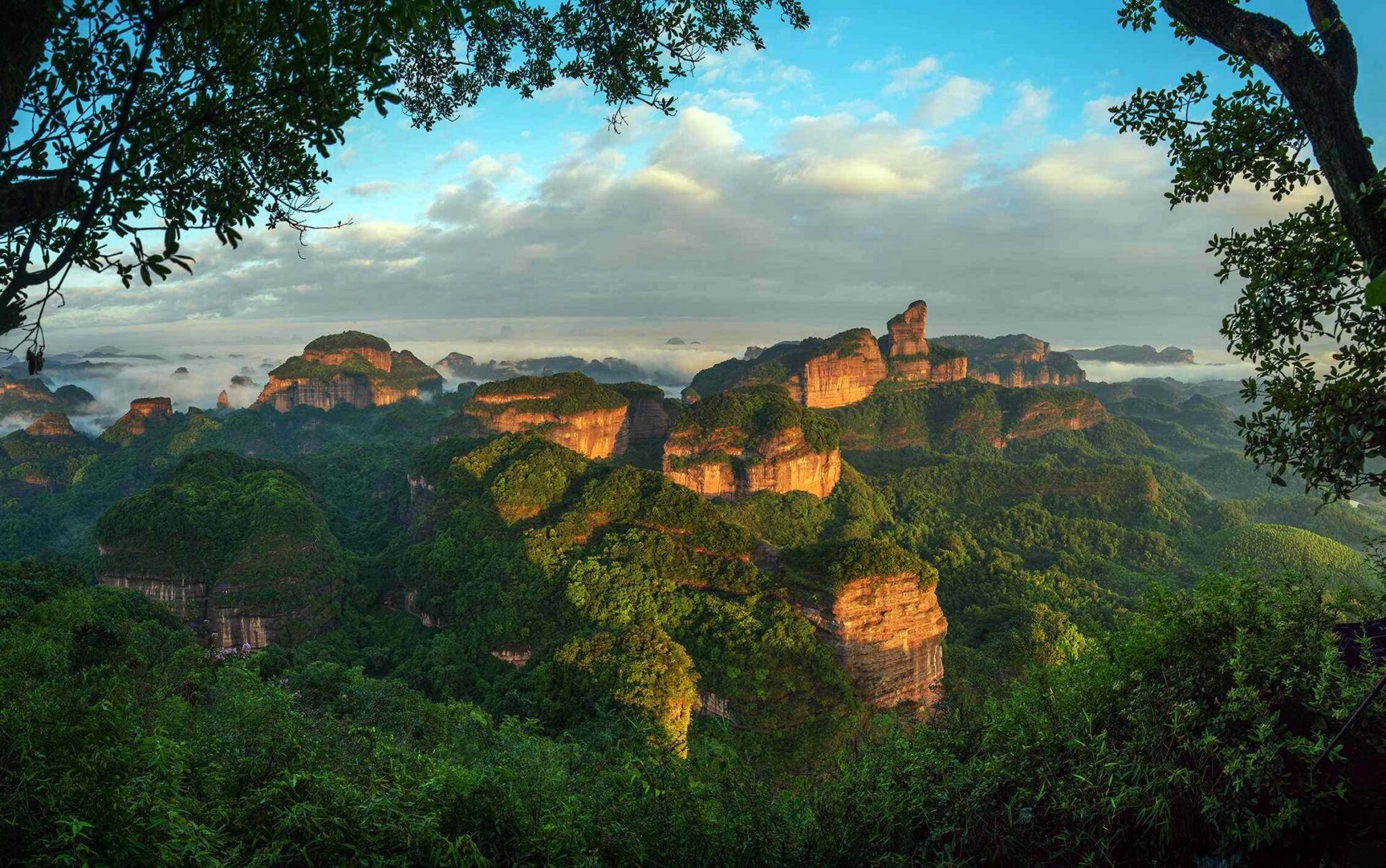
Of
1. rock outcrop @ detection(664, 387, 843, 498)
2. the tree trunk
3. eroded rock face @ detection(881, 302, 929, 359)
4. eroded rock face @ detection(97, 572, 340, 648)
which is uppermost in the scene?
eroded rock face @ detection(881, 302, 929, 359)

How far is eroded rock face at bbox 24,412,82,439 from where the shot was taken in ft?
288

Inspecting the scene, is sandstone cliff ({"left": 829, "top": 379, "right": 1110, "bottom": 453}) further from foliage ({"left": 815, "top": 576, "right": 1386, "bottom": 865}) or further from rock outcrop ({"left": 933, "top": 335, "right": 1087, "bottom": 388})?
foliage ({"left": 815, "top": 576, "right": 1386, "bottom": 865})

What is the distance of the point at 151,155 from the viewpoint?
421 centimetres

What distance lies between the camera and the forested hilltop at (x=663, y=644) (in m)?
4.84

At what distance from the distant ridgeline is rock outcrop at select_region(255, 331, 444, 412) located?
74 centimetres

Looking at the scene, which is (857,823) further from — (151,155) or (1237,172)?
(151,155)

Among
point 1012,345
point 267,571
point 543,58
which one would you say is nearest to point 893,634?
point 543,58

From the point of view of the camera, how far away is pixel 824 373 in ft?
329

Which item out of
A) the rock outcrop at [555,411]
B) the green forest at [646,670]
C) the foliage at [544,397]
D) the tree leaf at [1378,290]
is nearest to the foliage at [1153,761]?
the green forest at [646,670]

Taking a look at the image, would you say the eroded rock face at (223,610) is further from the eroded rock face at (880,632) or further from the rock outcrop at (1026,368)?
the rock outcrop at (1026,368)

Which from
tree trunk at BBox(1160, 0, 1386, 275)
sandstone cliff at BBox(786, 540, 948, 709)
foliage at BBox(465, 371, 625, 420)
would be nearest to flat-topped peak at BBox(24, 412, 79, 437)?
foliage at BBox(465, 371, 625, 420)

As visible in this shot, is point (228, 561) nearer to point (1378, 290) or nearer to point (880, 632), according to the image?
point (880, 632)

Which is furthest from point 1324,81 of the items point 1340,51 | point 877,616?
point 877,616

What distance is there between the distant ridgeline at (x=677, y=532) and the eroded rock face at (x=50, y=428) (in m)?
0.34
